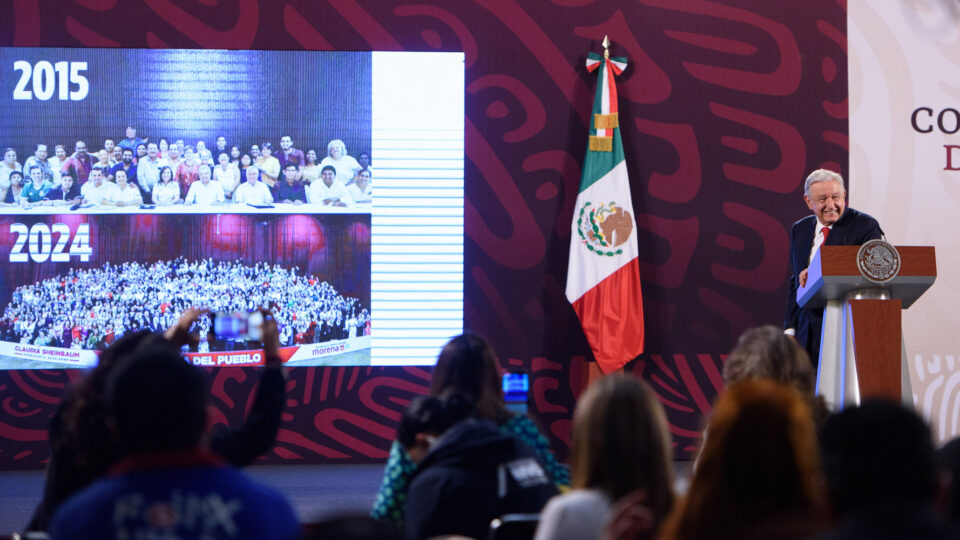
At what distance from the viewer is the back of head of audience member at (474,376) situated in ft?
9.58

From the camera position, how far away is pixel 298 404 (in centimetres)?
680

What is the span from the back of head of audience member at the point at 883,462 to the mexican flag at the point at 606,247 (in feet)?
17.6

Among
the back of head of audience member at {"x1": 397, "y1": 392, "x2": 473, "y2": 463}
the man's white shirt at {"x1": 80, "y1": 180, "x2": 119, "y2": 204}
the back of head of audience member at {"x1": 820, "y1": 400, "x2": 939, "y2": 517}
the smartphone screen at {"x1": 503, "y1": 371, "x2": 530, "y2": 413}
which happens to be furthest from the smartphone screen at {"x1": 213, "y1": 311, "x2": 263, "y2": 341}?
the man's white shirt at {"x1": 80, "y1": 180, "x2": 119, "y2": 204}

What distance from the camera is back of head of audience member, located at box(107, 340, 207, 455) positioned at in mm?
1685

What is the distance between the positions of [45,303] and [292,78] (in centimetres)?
229

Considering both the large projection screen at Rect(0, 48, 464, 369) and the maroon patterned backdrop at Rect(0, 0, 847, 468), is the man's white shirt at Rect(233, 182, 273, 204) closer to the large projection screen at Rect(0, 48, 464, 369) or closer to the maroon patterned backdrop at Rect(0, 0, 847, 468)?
the large projection screen at Rect(0, 48, 464, 369)

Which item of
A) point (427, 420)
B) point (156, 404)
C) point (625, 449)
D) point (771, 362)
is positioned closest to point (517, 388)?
point (427, 420)

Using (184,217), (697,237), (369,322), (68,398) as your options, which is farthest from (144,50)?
(68,398)

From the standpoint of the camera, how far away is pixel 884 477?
54.9 inches

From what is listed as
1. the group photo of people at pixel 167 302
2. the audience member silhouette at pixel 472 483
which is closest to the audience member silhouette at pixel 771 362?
the audience member silhouette at pixel 472 483

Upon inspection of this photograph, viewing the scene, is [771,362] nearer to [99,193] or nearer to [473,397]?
[473,397]

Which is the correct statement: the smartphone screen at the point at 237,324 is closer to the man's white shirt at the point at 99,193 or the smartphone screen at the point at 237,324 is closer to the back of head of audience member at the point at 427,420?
the back of head of audience member at the point at 427,420

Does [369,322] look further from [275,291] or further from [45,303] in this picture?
[45,303]

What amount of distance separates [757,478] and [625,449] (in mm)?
368
